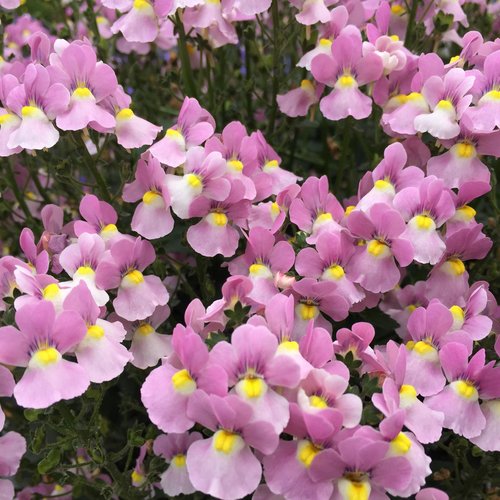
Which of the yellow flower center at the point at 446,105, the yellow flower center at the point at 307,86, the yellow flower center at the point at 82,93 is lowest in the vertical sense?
the yellow flower center at the point at 307,86

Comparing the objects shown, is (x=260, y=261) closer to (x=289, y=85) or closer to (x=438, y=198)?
(x=438, y=198)

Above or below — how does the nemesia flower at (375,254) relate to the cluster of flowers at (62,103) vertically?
below

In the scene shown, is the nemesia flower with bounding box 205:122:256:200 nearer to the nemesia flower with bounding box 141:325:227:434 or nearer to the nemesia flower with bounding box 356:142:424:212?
the nemesia flower with bounding box 356:142:424:212

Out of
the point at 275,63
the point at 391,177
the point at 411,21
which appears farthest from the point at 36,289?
the point at 411,21

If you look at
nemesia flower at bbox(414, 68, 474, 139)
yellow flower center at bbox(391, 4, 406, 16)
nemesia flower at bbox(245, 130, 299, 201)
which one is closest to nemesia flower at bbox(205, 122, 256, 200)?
nemesia flower at bbox(245, 130, 299, 201)

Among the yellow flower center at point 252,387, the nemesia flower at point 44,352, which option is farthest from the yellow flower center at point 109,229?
the yellow flower center at point 252,387

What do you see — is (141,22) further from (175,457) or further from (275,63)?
(175,457)

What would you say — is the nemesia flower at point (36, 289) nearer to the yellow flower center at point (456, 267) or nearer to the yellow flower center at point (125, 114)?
the yellow flower center at point (125, 114)
